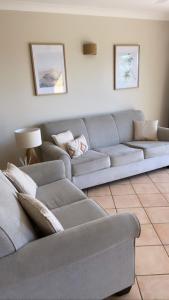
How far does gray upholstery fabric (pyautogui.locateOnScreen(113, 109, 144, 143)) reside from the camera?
3.81 m

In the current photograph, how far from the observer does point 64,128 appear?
3436 millimetres

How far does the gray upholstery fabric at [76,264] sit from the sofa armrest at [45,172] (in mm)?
1093

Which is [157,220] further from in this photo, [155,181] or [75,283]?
[75,283]

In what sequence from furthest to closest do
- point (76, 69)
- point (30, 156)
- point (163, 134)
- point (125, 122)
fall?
point (125, 122) → point (163, 134) → point (76, 69) → point (30, 156)

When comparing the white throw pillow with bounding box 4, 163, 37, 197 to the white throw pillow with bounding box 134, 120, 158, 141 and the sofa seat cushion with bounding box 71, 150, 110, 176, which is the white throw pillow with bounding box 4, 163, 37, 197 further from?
the white throw pillow with bounding box 134, 120, 158, 141

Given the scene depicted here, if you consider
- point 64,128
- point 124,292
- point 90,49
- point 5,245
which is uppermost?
point 90,49

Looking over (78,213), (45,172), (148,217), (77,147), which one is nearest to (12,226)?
(78,213)

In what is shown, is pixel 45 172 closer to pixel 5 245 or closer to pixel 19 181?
pixel 19 181

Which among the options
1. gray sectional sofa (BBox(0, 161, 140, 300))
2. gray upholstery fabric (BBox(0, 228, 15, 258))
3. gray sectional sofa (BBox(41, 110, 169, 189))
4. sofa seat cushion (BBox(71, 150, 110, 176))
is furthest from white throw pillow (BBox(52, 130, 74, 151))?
gray upholstery fabric (BBox(0, 228, 15, 258))

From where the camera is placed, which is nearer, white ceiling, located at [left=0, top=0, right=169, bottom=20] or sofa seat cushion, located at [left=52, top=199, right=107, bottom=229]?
sofa seat cushion, located at [left=52, top=199, right=107, bottom=229]

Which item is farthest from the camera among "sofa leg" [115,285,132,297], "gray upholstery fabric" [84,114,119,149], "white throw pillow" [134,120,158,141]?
"white throw pillow" [134,120,158,141]

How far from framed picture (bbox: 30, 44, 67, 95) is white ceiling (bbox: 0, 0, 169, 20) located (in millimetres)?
470

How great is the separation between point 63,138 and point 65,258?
85.1 inches

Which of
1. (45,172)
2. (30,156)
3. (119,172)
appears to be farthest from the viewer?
(119,172)
